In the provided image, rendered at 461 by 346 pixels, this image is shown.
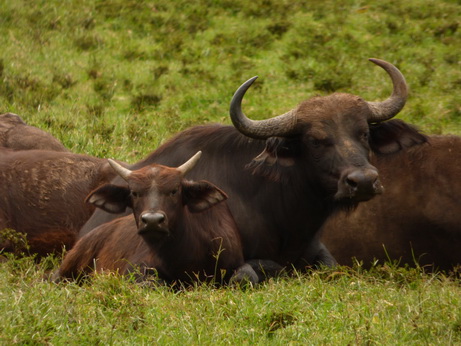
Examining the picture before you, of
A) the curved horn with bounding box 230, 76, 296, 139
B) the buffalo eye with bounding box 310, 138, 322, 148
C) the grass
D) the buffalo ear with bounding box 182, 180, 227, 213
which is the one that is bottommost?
the grass

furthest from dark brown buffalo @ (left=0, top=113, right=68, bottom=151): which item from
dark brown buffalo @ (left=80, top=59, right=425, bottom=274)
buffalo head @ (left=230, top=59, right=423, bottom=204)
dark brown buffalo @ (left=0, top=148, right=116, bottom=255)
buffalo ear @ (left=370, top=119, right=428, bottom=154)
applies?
buffalo ear @ (left=370, top=119, right=428, bottom=154)

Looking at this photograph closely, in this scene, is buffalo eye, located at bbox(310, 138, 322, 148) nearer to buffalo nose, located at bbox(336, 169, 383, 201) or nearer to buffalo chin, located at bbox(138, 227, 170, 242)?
buffalo nose, located at bbox(336, 169, 383, 201)

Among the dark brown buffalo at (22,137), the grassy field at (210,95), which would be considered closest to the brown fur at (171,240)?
the grassy field at (210,95)

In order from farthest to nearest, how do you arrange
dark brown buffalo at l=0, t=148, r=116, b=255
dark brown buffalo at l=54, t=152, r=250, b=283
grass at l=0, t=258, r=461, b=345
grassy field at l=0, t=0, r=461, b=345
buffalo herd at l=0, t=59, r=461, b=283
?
dark brown buffalo at l=0, t=148, r=116, b=255 → buffalo herd at l=0, t=59, r=461, b=283 → dark brown buffalo at l=54, t=152, r=250, b=283 → grassy field at l=0, t=0, r=461, b=345 → grass at l=0, t=258, r=461, b=345

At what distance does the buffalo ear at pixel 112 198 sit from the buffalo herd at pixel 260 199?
11 mm

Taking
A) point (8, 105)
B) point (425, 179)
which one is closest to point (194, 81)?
point (8, 105)

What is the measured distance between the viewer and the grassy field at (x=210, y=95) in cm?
623

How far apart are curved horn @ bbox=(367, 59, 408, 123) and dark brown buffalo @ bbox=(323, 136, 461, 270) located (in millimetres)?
675

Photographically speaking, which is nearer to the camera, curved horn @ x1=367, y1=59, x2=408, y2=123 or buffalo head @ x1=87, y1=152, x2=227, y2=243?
buffalo head @ x1=87, y1=152, x2=227, y2=243

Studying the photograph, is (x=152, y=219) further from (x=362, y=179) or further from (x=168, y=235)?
(x=362, y=179)

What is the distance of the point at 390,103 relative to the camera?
8922 millimetres

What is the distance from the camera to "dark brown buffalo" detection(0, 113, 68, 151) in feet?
36.1

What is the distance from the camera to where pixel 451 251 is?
9.18 metres

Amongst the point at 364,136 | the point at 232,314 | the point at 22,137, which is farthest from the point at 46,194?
the point at 232,314
